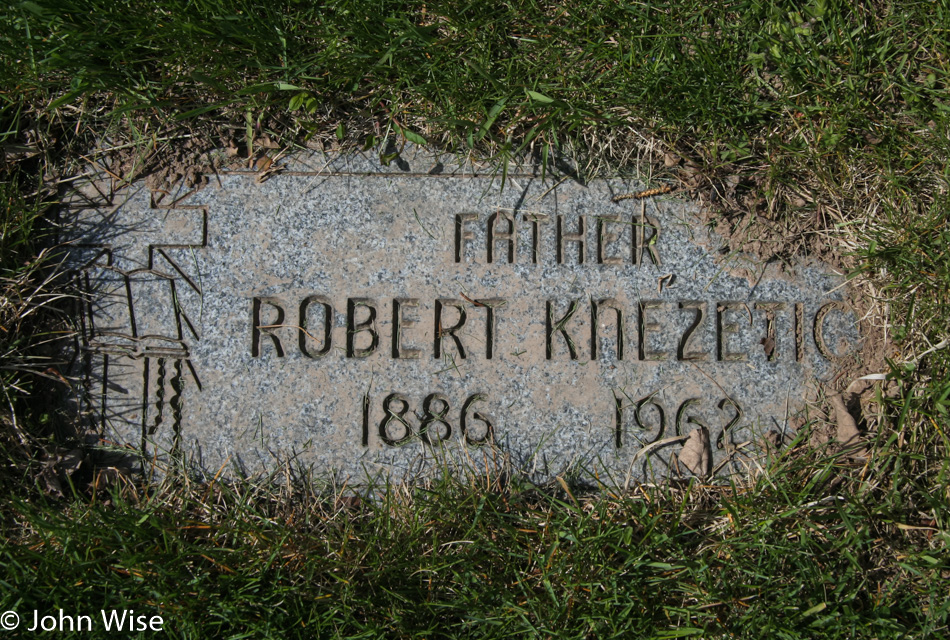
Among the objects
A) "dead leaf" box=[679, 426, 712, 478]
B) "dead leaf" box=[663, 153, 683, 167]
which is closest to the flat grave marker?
"dead leaf" box=[679, 426, 712, 478]

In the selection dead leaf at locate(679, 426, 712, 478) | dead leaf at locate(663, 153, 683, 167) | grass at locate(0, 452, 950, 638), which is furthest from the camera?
Answer: dead leaf at locate(663, 153, 683, 167)

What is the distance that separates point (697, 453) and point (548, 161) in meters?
1.15

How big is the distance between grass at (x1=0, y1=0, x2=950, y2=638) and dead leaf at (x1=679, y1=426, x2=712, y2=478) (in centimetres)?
10

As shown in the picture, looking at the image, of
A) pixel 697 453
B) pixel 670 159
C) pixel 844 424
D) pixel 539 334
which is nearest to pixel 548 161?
pixel 670 159

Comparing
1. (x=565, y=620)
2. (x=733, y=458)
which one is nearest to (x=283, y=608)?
(x=565, y=620)

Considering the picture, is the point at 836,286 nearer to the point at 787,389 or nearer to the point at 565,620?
the point at 787,389

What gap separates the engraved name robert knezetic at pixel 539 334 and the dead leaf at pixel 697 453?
0.04 metres

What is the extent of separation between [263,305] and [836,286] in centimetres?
202

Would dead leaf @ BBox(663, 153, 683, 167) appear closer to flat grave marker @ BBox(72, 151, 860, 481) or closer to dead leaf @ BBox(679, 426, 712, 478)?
flat grave marker @ BBox(72, 151, 860, 481)

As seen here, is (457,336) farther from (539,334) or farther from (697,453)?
(697,453)

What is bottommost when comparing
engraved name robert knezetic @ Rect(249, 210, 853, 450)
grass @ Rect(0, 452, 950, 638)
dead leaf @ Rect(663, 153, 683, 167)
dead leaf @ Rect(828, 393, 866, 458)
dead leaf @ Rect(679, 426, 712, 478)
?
grass @ Rect(0, 452, 950, 638)

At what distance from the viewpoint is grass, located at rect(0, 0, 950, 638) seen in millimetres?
2111

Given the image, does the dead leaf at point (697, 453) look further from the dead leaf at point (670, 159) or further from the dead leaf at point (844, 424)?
the dead leaf at point (670, 159)

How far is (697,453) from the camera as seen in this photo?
219cm
